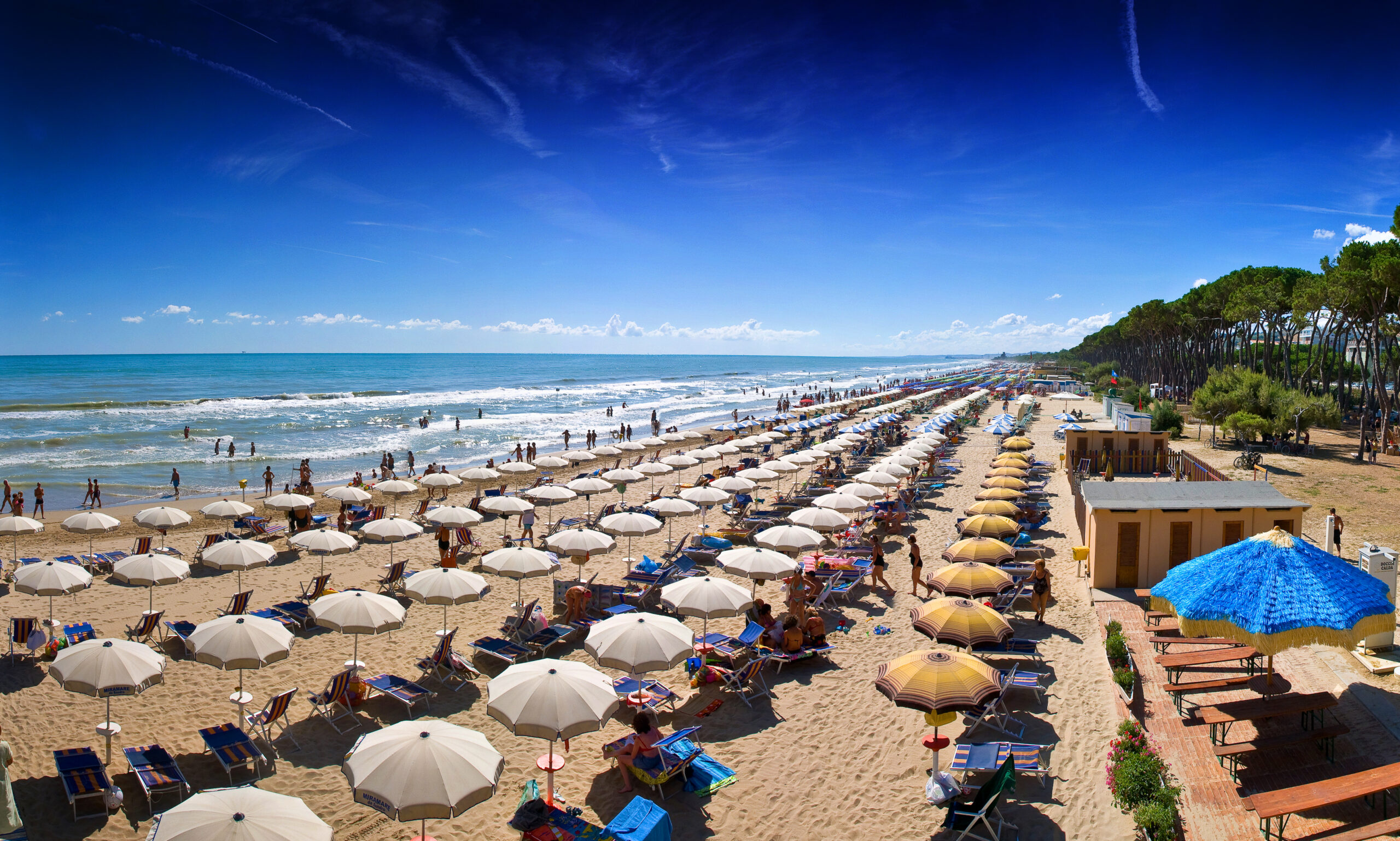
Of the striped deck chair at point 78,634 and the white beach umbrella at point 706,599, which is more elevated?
the white beach umbrella at point 706,599

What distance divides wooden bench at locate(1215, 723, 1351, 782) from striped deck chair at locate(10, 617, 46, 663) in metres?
13.9

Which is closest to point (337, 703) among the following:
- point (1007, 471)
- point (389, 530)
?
point (389, 530)

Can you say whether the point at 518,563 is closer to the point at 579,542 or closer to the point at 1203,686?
the point at 579,542

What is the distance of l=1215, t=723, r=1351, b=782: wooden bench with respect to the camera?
6742mm

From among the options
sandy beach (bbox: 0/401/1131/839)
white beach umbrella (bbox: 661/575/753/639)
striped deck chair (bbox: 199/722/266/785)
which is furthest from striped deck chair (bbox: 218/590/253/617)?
white beach umbrella (bbox: 661/575/753/639)

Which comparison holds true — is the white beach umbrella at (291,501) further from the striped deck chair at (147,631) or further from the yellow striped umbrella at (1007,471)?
the yellow striped umbrella at (1007,471)

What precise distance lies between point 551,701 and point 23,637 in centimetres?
797

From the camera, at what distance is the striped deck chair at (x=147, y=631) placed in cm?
987

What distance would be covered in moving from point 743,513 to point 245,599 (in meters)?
10.9

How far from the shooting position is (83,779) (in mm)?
6180

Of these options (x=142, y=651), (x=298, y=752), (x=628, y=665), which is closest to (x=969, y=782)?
(x=628, y=665)

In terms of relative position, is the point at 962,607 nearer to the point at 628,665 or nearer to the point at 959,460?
the point at 628,665

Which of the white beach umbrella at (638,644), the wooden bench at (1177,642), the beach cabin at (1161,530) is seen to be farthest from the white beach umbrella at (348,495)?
the wooden bench at (1177,642)

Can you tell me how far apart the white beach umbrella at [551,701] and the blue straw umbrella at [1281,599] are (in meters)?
5.89
